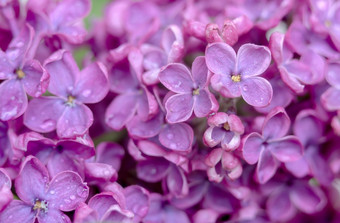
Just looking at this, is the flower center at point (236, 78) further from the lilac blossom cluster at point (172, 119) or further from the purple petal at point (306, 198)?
the purple petal at point (306, 198)

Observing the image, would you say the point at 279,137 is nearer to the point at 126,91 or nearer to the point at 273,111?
the point at 273,111

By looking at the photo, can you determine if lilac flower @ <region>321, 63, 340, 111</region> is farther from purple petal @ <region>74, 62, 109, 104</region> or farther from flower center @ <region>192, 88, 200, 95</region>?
purple petal @ <region>74, 62, 109, 104</region>

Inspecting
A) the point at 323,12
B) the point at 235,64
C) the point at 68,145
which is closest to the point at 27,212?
the point at 68,145

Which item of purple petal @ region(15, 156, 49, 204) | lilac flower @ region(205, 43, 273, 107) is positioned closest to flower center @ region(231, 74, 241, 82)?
lilac flower @ region(205, 43, 273, 107)

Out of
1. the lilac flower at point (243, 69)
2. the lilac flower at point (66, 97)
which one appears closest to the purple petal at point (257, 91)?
the lilac flower at point (243, 69)

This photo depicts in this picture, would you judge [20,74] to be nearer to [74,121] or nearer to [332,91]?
[74,121]
